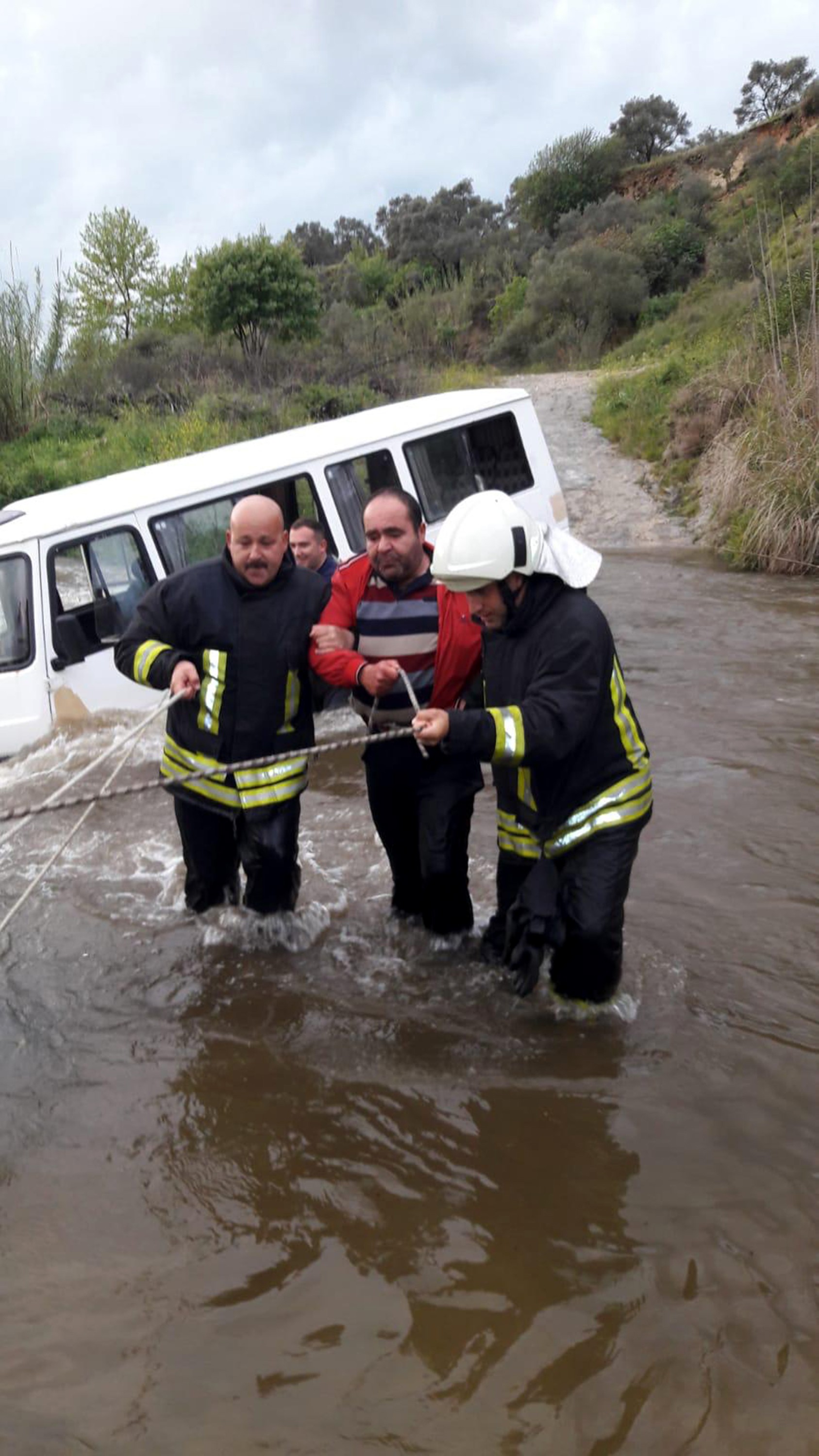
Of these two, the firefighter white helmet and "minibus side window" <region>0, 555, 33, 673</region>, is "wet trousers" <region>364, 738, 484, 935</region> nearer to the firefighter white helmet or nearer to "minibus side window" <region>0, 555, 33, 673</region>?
the firefighter white helmet

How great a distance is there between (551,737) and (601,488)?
559 inches

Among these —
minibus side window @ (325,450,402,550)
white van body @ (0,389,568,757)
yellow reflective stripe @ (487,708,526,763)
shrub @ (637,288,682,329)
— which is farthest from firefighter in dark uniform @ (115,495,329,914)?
shrub @ (637,288,682,329)

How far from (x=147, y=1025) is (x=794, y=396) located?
10.0m

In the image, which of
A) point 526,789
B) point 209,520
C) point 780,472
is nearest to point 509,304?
point 780,472

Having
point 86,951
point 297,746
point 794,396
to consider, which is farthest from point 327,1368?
point 794,396

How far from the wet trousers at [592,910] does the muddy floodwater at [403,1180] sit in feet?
0.79

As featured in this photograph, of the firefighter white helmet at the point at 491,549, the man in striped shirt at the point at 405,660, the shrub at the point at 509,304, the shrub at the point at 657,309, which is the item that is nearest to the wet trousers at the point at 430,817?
the man in striped shirt at the point at 405,660

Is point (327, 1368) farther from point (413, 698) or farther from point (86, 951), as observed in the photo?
point (86, 951)

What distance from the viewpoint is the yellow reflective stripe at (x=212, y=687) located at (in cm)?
431

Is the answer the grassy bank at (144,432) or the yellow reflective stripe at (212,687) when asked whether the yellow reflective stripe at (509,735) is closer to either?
the yellow reflective stripe at (212,687)

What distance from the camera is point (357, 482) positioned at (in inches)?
332

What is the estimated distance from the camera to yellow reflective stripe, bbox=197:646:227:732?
4.31m

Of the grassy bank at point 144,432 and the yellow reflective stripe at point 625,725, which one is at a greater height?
the grassy bank at point 144,432

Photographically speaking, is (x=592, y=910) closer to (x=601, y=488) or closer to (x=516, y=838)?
(x=516, y=838)
